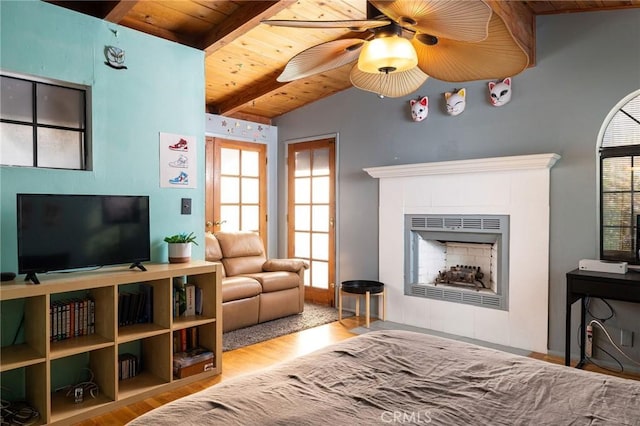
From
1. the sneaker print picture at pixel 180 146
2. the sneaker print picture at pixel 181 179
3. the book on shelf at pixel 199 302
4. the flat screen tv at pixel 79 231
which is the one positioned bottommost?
the book on shelf at pixel 199 302

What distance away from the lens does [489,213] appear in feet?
12.9

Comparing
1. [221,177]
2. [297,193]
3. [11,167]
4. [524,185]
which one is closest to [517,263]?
[524,185]

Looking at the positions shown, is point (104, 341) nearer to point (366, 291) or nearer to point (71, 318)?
point (71, 318)

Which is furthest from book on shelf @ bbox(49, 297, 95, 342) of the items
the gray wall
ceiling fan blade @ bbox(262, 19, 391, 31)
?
the gray wall

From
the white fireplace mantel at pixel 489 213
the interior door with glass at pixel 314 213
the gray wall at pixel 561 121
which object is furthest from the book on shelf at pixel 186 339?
the gray wall at pixel 561 121

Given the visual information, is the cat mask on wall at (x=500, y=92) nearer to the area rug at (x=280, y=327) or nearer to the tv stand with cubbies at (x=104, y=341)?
the area rug at (x=280, y=327)

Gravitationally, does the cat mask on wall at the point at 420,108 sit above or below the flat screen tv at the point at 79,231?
above

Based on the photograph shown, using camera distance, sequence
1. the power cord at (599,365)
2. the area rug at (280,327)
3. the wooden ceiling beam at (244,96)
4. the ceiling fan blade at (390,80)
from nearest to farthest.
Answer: the ceiling fan blade at (390,80) < the power cord at (599,365) < the area rug at (280,327) < the wooden ceiling beam at (244,96)

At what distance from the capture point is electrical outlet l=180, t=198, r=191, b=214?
11.1ft

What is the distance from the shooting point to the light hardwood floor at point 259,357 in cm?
263

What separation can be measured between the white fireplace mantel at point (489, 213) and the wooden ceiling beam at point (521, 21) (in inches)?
36.2

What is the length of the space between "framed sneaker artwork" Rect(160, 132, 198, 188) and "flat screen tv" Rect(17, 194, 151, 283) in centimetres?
37

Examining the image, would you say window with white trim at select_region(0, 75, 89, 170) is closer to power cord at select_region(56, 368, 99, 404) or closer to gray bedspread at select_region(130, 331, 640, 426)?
power cord at select_region(56, 368, 99, 404)

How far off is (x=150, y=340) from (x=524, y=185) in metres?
3.22
